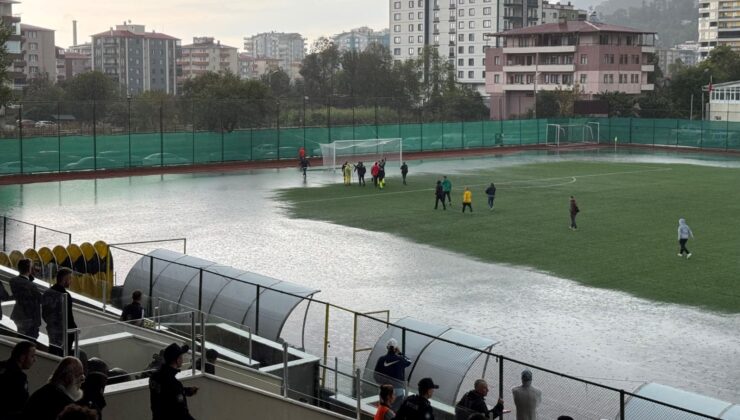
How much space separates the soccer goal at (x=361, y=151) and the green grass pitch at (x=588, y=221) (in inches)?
376

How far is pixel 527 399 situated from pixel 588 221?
26.7 m

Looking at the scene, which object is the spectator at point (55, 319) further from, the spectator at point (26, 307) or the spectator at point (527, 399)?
the spectator at point (527, 399)

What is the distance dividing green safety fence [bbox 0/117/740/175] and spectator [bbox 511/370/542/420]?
48.5 meters

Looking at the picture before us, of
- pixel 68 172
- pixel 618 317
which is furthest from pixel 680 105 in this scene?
pixel 618 317

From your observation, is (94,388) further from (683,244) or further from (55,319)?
(683,244)

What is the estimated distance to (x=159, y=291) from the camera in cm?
2172

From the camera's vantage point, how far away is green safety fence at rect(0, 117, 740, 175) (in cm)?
5916

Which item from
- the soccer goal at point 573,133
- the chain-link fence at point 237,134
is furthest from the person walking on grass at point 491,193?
the soccer goal at point 573,133

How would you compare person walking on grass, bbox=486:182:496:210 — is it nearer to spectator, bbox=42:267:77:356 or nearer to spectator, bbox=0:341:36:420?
spectator, bbox=42:267:77:356

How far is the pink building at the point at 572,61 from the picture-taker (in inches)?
4862

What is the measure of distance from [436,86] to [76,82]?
5493 centimetres

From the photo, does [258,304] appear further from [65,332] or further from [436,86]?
[436,86]

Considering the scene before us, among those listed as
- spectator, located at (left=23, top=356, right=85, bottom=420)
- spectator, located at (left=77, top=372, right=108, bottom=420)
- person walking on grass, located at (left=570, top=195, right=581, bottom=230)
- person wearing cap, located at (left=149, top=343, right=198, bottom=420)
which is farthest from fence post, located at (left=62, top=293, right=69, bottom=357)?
person walking on grass, located at (left=570, top=195, right=581, bottom=230)

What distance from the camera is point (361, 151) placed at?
6994 cm
